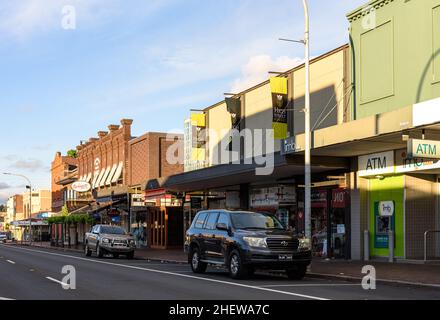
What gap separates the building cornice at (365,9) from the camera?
22.7 meters

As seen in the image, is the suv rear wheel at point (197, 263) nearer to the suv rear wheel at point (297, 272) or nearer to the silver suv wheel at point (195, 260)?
the silver suv wheel at point (195, 260)

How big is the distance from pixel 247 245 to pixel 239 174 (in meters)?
11.0

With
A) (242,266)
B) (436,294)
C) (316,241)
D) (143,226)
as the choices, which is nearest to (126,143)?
(143,226)

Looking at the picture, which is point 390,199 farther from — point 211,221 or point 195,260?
point 195,260

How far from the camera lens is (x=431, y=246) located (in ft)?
72.8

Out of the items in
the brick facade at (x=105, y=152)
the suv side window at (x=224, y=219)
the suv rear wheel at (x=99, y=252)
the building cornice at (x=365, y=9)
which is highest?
the building cornice at (x=365, y=9)

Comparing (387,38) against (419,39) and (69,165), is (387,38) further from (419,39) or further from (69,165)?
(69,165)

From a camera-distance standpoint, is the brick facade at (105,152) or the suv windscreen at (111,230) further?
the brick facade at (105,152)

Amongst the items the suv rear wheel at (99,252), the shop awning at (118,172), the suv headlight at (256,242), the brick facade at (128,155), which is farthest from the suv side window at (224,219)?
Answer: the shop awning at (118,172)

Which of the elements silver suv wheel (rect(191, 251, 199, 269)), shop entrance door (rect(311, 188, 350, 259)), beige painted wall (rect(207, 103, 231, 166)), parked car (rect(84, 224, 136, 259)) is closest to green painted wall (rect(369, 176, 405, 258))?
shop entrance door (rect(311, 188, 350, 259))

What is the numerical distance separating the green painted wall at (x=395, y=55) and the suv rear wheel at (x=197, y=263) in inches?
329

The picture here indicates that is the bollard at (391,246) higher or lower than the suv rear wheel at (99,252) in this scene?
higher

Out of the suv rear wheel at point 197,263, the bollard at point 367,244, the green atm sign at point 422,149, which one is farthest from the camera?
the bollard at point 367,244

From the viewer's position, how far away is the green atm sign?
662 inches
